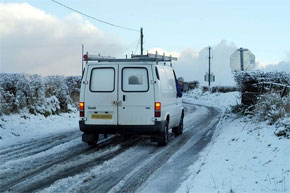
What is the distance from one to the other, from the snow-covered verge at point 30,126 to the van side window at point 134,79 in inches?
157

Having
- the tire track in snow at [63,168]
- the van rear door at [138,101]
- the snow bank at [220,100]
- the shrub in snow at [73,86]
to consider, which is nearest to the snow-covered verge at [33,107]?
the shrub in snow at [73,86]

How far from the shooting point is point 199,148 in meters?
9.91

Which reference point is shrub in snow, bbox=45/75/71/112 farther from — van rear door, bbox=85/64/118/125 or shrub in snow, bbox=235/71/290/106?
shrub in snow, bbox=235/71/290/106

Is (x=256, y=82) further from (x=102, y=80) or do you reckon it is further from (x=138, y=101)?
(x=102, y=80)

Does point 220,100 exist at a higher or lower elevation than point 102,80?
lower

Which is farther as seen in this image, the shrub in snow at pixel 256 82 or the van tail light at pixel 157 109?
the shrub in snow at pixel 256 82

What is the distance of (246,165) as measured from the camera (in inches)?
273

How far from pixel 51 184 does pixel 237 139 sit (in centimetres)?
531

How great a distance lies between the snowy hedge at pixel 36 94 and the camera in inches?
587

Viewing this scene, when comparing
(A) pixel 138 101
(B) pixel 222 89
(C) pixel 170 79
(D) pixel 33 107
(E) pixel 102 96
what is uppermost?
(C) pixel 170 79

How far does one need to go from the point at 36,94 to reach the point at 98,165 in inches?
382

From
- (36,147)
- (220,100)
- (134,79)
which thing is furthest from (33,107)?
(220,100)

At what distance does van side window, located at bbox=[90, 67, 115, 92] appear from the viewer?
9.81 meters

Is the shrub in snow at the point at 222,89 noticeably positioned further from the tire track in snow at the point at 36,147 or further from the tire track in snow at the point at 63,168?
the tire track in snow at the point at 63,168
